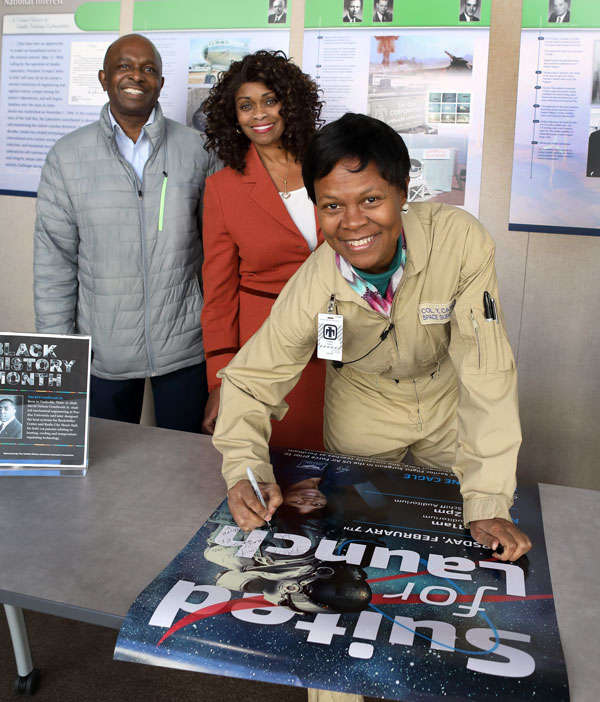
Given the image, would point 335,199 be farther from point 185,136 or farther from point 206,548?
point 185,136

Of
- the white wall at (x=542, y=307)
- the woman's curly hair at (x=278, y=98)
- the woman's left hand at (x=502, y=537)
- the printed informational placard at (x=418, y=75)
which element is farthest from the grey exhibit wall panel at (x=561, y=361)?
the woman's left hand at (x=502, y=537)

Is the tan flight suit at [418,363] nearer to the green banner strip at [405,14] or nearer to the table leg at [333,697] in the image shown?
the table leg at [333,697]

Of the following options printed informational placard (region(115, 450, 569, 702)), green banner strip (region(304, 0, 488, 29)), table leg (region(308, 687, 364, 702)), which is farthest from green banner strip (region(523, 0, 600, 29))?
table leg (region(308, 687, 364, 702))

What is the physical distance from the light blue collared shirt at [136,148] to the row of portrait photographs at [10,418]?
92cm

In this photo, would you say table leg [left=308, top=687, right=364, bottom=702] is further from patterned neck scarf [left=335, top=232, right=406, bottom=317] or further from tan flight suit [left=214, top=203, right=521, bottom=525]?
patterned neck scarf [left=335, top=232, right=406, bottom=317]

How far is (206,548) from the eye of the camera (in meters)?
1.26

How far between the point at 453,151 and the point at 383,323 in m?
1.54

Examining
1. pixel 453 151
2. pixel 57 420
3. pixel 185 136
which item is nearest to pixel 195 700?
pixel 57 420

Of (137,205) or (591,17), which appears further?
(591,17)

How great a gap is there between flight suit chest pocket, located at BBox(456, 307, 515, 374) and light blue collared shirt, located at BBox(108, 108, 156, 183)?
1.25 metres

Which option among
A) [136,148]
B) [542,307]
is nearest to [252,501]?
[136,148]

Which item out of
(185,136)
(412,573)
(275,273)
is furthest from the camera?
(185,136)

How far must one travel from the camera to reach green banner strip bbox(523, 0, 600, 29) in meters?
2.63

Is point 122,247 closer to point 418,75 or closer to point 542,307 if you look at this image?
point 418,75
